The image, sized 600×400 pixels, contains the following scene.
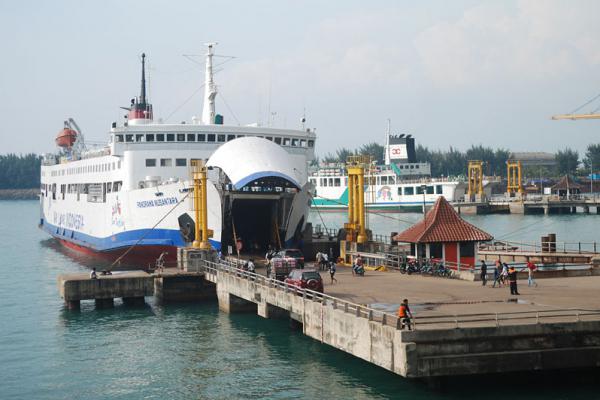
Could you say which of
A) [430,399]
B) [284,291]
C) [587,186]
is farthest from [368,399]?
[587,186]

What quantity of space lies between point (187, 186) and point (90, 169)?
20204 millimetres

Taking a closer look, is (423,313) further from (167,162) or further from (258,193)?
(167,162)

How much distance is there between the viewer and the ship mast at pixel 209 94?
5559 centimetres

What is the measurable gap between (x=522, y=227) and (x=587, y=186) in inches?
3661

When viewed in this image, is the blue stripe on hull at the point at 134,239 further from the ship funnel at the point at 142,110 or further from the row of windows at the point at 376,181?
the row of windows at the point at 376,181

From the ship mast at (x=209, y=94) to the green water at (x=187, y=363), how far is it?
19.9 m

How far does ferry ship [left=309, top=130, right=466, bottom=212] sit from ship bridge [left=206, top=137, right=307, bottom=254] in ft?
272

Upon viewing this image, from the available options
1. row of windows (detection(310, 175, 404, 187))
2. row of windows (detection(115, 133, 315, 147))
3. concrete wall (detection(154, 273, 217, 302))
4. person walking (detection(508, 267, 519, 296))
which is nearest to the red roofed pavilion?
person walking (detection(508, 267, 519, 296))

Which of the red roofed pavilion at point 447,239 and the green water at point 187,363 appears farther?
the red roofed pavilion at point 447,239

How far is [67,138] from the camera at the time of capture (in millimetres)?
83250

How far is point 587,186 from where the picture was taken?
7121 inches

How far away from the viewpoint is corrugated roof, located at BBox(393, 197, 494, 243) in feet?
119

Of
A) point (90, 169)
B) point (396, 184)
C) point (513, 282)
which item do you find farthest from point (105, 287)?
point (396, 184)

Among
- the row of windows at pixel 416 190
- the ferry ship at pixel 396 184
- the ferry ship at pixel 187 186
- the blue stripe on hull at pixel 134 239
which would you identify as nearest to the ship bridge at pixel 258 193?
the ferry ship at pixel 187 186
